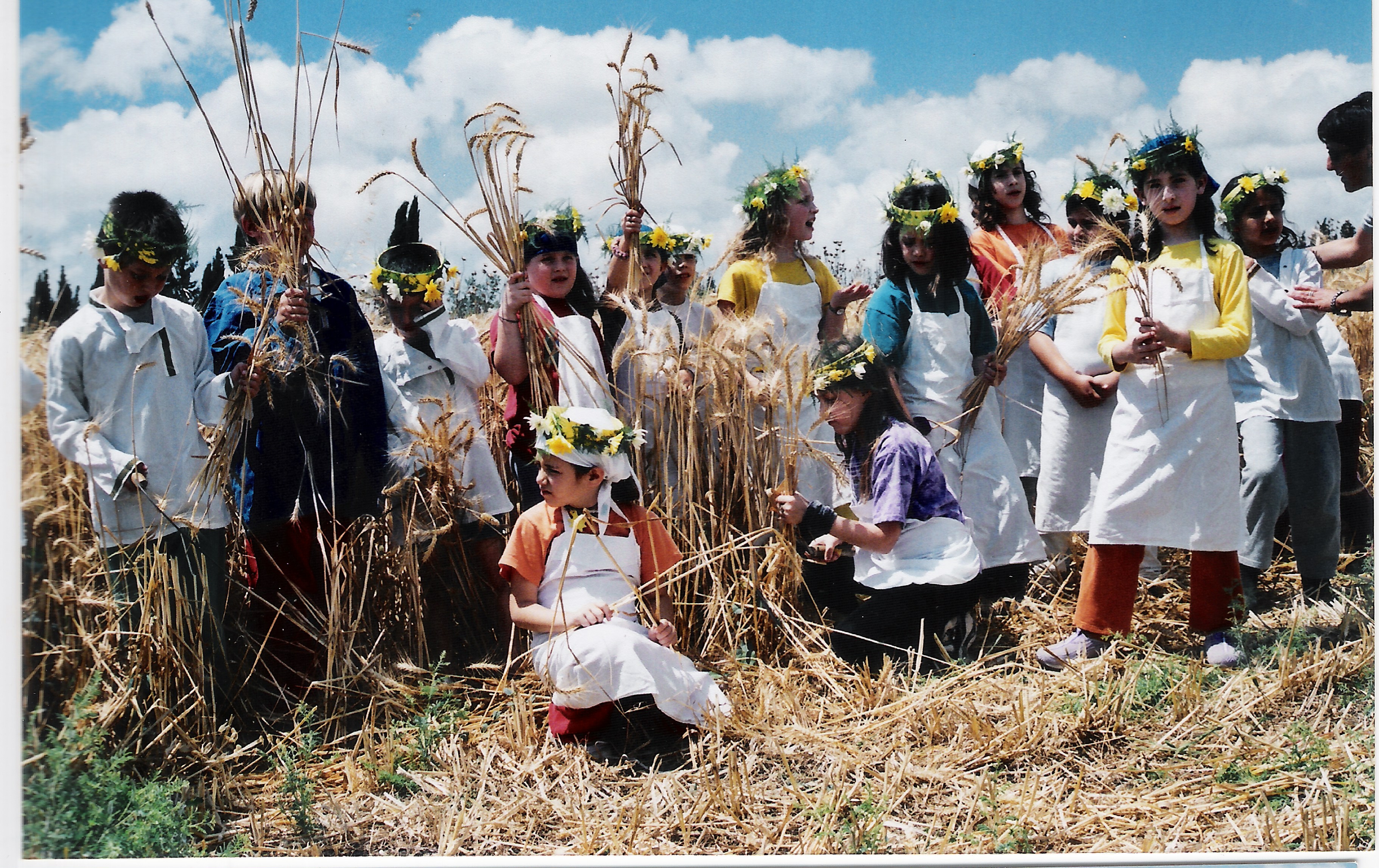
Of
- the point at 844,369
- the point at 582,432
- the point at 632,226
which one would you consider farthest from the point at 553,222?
the point at 844,369

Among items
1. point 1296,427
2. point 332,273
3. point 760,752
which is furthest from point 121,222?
point 1296,427

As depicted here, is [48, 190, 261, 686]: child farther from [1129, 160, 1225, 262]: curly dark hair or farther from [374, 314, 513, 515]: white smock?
[1129, 160, 1225, 262]: curly dark hair

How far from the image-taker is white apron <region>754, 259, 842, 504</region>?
3.36 metres

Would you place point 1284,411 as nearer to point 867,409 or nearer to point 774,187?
point 867,409

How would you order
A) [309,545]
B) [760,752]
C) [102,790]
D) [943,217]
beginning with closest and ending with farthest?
[102,790] < [760,752] < [309,545] < [943,217]

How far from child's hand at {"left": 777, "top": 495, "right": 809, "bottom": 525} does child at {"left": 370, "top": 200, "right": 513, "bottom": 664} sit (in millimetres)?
891

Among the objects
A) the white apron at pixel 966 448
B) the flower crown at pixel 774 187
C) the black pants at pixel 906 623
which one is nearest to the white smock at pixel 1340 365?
the white apron at pixel 966 448

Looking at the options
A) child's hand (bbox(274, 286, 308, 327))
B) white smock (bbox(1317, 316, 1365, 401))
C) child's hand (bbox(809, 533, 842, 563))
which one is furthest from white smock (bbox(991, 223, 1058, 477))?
child's hand (bbox(274, 286, 308, 327))

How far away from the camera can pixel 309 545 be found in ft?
10.6

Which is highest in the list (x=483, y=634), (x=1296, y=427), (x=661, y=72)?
A: (x=661, y=72)

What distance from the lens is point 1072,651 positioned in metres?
3.31

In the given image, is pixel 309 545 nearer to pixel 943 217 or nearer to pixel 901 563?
pixel 901 563

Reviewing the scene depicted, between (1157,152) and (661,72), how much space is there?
154cm

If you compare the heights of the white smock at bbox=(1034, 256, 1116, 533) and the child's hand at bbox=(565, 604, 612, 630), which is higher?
the white smock at bbox=(1034, 256, 1116, 533)
